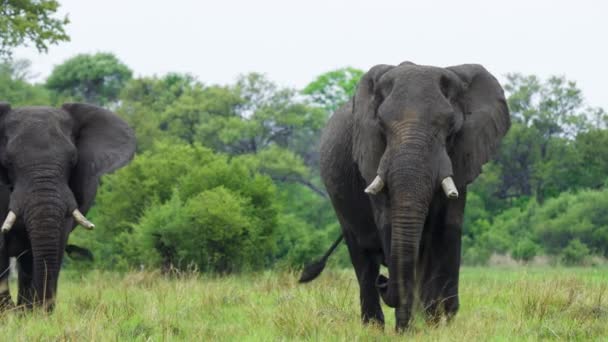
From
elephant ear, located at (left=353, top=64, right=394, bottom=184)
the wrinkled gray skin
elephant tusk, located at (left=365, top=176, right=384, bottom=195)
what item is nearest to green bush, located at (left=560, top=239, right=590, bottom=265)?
the wrinkled gray skin

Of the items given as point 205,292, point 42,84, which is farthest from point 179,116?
point 205,292

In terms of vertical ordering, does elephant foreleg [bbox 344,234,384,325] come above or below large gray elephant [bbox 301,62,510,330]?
below

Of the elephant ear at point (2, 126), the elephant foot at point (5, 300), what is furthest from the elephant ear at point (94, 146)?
the elephant foot at point (5, 300)

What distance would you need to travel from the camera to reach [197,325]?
33.0 feet

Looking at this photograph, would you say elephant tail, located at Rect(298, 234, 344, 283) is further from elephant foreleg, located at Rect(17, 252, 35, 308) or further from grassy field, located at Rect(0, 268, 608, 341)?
elephant foreleg, located at Rect(17, 252, 35, 308)

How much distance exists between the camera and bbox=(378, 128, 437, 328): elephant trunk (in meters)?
9.00

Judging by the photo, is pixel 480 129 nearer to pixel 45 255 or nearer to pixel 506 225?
pixel 45 255

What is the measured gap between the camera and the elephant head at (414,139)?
29.7 feet

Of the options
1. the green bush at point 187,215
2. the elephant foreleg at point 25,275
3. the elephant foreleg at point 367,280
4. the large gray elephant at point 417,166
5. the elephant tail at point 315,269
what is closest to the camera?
the large gray elephant at point 417,166

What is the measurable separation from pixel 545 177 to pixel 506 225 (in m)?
6.06

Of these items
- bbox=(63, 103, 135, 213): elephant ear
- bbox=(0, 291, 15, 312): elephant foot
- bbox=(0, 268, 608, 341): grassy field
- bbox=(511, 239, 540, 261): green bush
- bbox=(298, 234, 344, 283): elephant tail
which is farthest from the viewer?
bbox=(511, 239, 540, 261): green bush

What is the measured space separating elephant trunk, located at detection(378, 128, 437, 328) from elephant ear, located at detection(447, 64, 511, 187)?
2.19 feet

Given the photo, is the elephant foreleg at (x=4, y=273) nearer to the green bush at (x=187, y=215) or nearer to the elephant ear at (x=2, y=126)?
the elephant ear at (x=2, y=126)

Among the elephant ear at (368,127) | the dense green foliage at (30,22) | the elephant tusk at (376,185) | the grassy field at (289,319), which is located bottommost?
the grassy field at (289,319)
